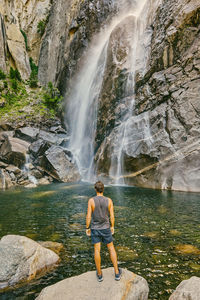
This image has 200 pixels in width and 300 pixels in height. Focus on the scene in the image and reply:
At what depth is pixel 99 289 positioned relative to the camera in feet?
12.4

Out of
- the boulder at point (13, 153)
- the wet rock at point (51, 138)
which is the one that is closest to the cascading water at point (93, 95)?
the wet rock at point (51, 138)

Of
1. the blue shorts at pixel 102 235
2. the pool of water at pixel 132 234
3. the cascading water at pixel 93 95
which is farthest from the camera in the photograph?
the cascading water at pixel 93 95

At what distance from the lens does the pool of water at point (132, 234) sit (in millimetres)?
4867

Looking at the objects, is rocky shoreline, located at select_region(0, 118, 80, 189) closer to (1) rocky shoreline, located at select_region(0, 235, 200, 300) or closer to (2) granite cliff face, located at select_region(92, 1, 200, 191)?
(2) granite cliff face, located at select_region(92, 1, 200, 191)

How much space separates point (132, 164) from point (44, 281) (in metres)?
15.0

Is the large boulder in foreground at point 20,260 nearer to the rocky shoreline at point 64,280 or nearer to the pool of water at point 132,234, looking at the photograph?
the rocky shoreline at point 64,280

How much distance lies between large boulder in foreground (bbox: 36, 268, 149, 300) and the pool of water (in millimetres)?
611

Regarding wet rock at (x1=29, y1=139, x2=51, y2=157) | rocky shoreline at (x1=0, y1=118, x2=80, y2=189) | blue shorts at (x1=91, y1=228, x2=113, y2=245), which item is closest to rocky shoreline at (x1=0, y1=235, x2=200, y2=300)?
blue shorts at (x1=91, y1=228, x2=113, y2=245)

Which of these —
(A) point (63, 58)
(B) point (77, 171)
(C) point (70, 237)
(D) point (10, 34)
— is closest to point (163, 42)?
(B) point (77, 171)

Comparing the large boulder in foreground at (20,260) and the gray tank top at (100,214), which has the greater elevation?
the gray tank top at (100,214)

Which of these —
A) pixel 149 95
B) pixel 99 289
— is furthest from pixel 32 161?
pixel 99 289

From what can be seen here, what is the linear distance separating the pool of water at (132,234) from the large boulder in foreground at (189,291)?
76 cm

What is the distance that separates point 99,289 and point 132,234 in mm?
3863

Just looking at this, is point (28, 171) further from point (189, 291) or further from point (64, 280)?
point (189, 291)
